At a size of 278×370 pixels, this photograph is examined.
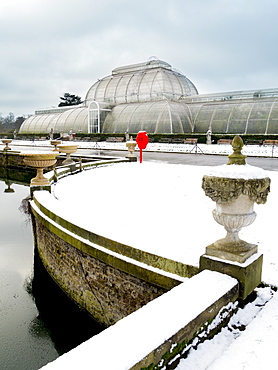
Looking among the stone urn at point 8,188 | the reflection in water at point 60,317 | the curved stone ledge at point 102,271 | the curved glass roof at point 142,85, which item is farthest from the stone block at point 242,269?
the curved glass roof at point 142,85

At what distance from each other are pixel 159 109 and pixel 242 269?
119ft

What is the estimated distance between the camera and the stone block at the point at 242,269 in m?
3.44

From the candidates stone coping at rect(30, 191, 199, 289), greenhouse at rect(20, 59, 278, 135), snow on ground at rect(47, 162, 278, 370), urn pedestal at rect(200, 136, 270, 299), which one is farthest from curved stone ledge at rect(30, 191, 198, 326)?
greenhouse at rect(20, 59, 278, 135)

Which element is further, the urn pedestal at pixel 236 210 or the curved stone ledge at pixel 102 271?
the curved stone ledge at pixel 102 271

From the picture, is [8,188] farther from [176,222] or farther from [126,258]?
[126,258]

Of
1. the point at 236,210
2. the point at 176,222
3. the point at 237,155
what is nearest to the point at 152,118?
the point at 176,222

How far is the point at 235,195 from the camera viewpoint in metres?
3.24

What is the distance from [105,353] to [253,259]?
6.77 ft

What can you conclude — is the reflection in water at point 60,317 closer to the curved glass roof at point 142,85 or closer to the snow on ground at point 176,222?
the snow on ground at point 176,222

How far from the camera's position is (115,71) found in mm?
50719

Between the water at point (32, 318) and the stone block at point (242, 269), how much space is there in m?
3.45

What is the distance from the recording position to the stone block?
11.3ft

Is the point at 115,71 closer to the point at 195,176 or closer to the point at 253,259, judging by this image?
the point at 195,176

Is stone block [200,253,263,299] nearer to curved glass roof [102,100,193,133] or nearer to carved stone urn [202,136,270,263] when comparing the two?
carved stone urn [202,136,270,263]
